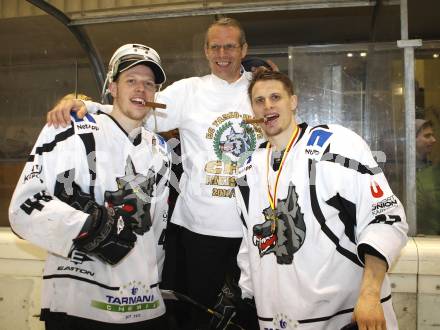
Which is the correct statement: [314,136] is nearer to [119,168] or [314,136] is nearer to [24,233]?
[119,168]

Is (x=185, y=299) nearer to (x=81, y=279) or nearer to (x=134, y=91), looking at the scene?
(x=81, y=279)

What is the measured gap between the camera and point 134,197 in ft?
6.21

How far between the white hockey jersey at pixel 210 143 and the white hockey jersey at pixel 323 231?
0.46 meters

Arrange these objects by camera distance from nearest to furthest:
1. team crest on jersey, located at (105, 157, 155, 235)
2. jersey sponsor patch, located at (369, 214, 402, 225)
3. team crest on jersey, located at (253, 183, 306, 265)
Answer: jersey sponsor patch, located at (369, 214, 402, 225), team crest on jersey, located at (253, 183, 306, 265), team crest on jersey, located at (105, 157, 155, 235)

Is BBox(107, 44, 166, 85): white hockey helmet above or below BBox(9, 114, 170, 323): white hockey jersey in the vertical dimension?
above

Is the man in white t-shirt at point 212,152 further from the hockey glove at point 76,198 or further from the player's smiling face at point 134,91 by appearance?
the hockey glove at point 76,198

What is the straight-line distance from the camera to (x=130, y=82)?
2006 millimetres

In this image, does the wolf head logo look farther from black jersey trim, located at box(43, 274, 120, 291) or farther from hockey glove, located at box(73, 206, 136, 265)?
black jersey trim, located at box(43, 274, 120, 291)

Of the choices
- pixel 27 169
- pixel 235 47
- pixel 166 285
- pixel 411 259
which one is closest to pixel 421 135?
pixel 411 259

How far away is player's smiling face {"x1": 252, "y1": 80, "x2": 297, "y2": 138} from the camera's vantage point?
189cm

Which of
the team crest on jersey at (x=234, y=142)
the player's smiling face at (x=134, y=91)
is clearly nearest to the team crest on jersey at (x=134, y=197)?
the player's smiling face at (x=134, y=91)

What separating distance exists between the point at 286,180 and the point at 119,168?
2.28 ft

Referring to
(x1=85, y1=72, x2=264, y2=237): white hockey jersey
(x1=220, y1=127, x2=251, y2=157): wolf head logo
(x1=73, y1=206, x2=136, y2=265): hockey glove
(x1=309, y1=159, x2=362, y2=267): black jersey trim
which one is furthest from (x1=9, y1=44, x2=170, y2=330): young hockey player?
(x1=309, y1=159, x2=362, y2=267): black jersey trim

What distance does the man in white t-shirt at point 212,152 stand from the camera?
2273 mm
